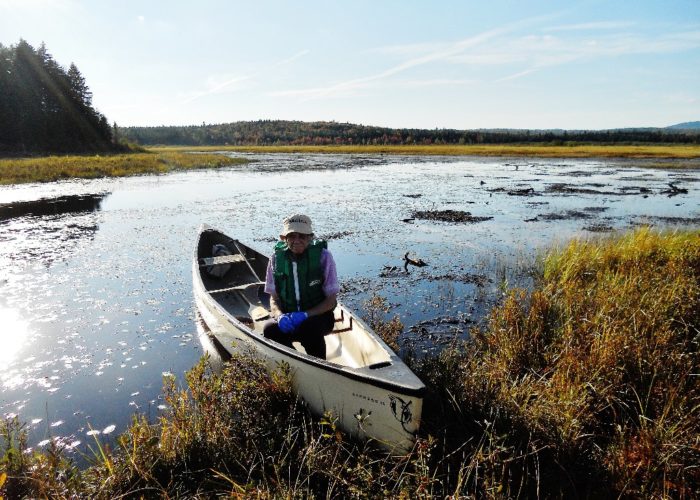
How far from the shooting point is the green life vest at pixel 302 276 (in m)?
5.63

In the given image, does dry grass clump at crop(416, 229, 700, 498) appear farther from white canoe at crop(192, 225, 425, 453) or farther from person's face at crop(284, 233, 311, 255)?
person's face at crop(284, 233, 311, 255)

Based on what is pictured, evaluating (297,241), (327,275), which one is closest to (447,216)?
(327,275)

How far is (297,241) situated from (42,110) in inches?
2730

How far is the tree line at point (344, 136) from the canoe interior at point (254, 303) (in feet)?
326

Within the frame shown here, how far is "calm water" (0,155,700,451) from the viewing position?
6734 millimetres

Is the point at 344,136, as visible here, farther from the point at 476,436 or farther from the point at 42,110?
the point at 476,436

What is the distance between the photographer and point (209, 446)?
178 inches

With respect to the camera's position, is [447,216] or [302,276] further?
[447,216]

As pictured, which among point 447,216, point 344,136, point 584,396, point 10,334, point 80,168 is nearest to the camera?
point 584,396

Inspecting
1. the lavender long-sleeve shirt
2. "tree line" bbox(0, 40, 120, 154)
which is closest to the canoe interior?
the lavender long-sleeve shirt

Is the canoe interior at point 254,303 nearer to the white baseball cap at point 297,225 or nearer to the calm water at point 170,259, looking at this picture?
the calm water at point 170,259

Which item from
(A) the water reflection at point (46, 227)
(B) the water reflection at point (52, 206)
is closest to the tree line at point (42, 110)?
(B) the water reflection at point (52, 206)

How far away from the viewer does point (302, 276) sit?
222 inches

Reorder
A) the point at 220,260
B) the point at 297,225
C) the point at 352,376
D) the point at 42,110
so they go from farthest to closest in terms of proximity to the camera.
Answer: the point at 42,110 → the point at 220,260 → the point at 297,225 → the point at 352,376
